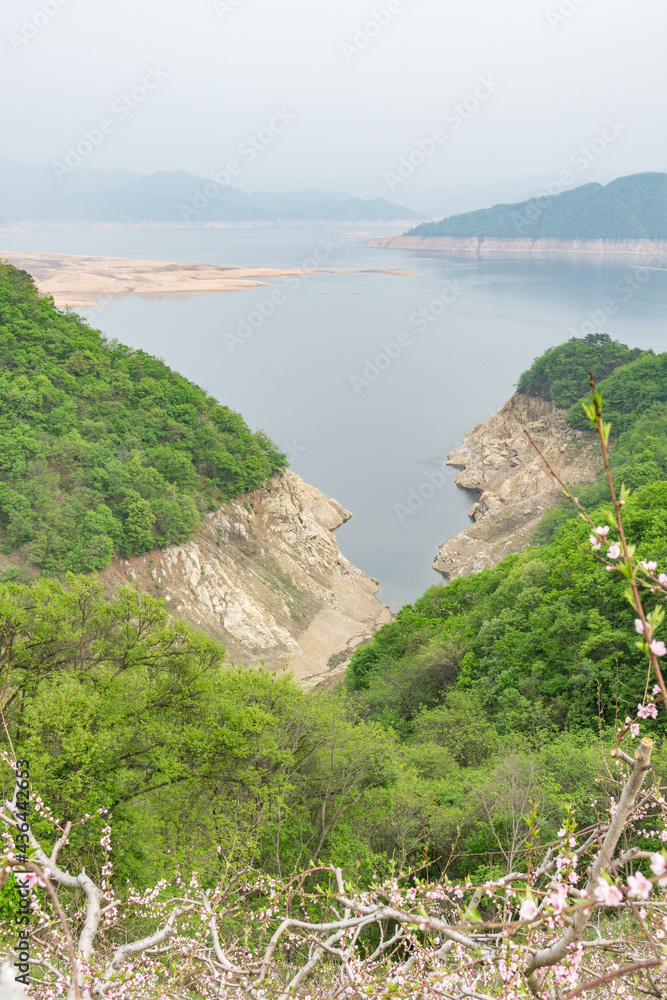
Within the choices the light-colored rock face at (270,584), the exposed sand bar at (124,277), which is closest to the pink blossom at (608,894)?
the light-colored rock face at (270,584)

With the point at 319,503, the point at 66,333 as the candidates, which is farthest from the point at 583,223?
the point at 66,333

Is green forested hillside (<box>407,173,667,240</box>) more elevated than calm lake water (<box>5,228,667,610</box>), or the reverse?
green forested hillside (<box>407,173,667,240</box>)

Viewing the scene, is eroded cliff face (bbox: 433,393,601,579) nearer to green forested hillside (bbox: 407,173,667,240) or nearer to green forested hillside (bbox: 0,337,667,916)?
Answer: green forested hillside (bbox: 0,337,667,916)

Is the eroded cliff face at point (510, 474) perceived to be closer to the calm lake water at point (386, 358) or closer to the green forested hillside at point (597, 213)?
the calm lake water at point (386, 358)

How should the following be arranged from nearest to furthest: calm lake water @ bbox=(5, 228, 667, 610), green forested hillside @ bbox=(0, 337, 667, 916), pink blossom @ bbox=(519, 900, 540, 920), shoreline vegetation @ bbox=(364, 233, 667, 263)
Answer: pink blossom @ bbox=(519, 900, 540, 920), green forested hillside @ bbox=(0, 337, 667, 916), calm lake water @ bbox=(5, 228, 667, 610), shoreline vegetation @ bbox=(364, 233, 667, 263)

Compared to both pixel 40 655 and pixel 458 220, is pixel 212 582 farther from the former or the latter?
pixel 458 220

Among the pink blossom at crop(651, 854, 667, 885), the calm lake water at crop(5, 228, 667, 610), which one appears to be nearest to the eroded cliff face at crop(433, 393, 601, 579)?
the calm lake water at crop(5, 228, 667, 610)
